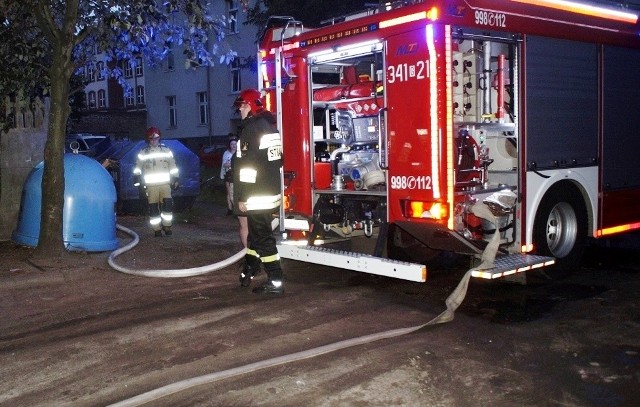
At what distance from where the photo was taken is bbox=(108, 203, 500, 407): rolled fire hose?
407 centimetres

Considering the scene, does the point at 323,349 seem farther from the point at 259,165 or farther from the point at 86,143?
the point at 86,143

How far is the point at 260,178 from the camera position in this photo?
21.5ft

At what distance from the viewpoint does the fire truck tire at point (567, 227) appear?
748cm

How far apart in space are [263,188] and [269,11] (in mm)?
14868

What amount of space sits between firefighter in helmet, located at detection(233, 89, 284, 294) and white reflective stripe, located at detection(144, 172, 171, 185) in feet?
14.3

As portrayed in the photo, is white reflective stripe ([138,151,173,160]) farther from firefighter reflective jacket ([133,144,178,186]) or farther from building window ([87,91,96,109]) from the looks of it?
building window ([87,91,96,109])

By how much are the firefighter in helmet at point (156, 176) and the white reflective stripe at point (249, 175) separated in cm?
457

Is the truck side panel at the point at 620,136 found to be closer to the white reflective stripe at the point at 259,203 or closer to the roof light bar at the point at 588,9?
the roof light bar at the point at 588,9

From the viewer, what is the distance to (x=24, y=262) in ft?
27.6

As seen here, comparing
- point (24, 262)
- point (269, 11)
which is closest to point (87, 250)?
point (24, 262)

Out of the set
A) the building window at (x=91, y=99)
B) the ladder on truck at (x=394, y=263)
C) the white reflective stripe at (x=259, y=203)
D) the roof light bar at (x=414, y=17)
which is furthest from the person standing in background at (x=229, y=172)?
the building window at (x=91, y=99)

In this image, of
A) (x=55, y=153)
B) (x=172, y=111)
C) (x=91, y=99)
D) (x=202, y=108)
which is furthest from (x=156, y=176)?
(x=91, y=99)

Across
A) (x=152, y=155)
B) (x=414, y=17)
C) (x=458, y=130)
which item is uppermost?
(x=414, y=17)

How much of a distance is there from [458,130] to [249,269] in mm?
2461
